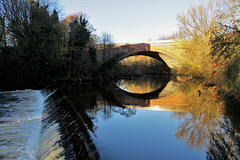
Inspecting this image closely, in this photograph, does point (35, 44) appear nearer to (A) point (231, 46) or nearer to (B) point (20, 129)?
(B) point (20, 129)

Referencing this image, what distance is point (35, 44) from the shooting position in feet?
40.6

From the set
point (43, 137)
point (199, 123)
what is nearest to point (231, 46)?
point (199, 123)

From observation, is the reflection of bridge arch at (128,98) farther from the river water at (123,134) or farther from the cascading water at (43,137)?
the cascading water at (43,137)

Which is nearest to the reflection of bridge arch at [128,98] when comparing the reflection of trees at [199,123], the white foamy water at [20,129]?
the reflection of trees at [199,123]

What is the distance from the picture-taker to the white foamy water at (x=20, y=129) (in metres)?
3.55

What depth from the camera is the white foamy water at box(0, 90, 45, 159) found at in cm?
355

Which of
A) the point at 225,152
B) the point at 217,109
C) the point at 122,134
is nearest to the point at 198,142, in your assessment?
the point at 225,152

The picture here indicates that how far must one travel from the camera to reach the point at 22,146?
12.5 ft

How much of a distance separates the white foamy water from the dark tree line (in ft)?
19.5

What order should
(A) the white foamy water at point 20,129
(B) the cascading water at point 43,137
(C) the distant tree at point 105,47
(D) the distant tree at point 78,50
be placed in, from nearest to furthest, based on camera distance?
(B) the cascading water at point 43,137 < (A) the white foamy water at point 20,129 < (D) the distant tree at point 78,50 < (C) the distant tree at point 105,47

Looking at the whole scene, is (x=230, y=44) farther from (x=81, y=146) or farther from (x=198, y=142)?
(x=81, y=146)

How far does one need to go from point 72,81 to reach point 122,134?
37.9 feet

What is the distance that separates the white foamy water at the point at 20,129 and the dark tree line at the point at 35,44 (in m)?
5.93

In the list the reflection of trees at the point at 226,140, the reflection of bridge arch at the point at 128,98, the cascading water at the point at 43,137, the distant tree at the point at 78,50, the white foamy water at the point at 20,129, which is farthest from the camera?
the distant tree at the point at 78,50
